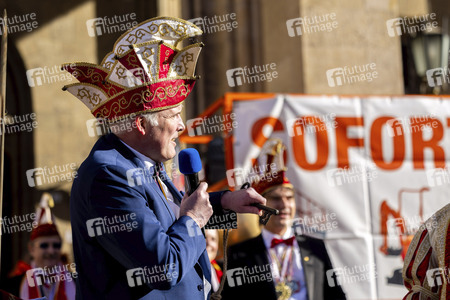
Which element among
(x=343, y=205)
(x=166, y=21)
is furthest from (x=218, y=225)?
(x=343, y=205)

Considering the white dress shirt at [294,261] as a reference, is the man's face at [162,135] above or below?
above

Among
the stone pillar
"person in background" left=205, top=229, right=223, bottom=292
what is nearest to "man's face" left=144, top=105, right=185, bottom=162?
"person in background" left=205, top=229, right=223, bottom=292

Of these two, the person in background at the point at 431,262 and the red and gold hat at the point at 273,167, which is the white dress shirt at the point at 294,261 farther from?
the person in background at the point at 431,262

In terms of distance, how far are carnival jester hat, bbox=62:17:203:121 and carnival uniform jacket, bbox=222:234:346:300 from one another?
8.14 feet

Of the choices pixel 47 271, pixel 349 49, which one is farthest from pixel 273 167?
pixel 349 49

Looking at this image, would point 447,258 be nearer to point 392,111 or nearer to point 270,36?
point 392,111

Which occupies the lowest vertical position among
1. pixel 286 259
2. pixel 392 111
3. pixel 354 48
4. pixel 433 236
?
pixel 286 259

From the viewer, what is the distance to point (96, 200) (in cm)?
279

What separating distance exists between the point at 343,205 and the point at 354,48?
118 inches

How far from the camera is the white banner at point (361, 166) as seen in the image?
6586mm

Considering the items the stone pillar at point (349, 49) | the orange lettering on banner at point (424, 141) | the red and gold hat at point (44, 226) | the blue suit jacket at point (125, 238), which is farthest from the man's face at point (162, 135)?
the stone pillar at point (349, 49)

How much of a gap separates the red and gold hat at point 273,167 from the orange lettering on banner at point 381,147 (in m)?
0.96

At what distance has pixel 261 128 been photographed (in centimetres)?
659

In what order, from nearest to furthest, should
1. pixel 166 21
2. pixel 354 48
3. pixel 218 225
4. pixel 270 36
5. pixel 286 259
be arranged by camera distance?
pixel 166 21, pixel 218 225, pixel 286 259, pixel 354 48, pixel 270 36
